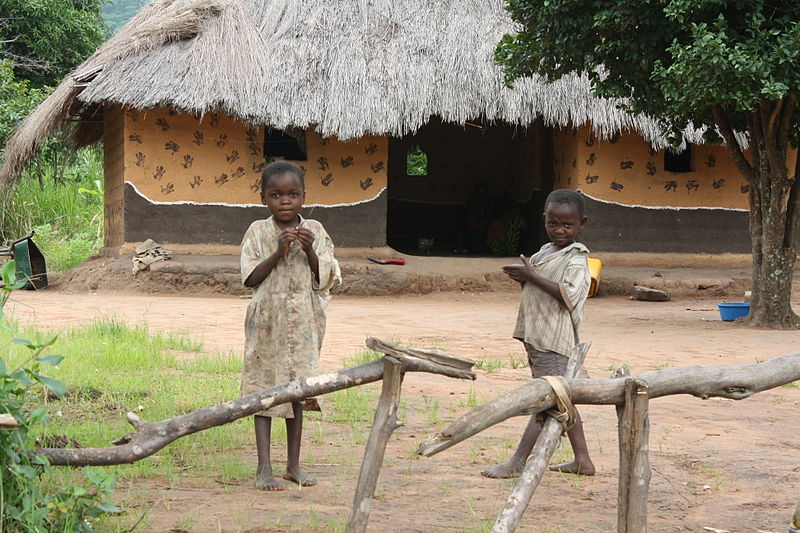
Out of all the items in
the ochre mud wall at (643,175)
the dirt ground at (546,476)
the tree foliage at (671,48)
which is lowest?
the dirt ground at (546,476)

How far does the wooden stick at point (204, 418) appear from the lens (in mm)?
2180

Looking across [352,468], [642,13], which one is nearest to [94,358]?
[352,468]

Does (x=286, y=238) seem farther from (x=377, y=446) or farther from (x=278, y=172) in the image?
(x=377, y=446)

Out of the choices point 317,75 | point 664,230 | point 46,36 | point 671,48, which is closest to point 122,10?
point 46,36

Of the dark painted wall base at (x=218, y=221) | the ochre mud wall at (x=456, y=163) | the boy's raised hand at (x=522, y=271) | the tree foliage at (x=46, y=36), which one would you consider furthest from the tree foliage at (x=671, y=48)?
the tree foliage at (x=46, y=36)

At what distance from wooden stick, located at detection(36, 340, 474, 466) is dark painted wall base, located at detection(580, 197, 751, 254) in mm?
9934

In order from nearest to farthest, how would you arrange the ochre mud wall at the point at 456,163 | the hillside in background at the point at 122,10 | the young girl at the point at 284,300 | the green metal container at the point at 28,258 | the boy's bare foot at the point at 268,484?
the boy's bare foot at the point at 268,484, the young girl at the point at 284,300, the green metal container at the point at 28,258, the ochre mud wall at the point at 456,163, the hillside in background at the point at 122,10

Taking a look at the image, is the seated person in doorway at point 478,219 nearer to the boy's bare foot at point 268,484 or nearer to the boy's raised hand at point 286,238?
the boy's raised hand at point 286,238

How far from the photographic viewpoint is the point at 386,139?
11.8 metres

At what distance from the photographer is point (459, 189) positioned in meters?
16.8

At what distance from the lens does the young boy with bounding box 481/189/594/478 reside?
347 centimetres

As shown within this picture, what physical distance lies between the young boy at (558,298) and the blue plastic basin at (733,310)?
18.7 feet

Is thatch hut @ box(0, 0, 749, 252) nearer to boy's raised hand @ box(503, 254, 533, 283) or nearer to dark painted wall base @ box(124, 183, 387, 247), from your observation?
dark painted wall base @ box(124, 183, 387, 247)

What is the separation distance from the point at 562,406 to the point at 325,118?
8955 millimetres
